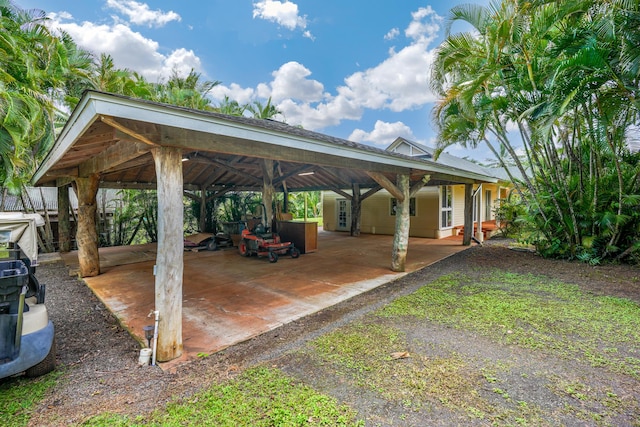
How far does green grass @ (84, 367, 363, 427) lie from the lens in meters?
2.01

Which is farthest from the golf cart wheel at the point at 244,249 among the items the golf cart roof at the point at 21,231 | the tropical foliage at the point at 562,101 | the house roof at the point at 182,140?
the tropical foliage at the point at 562,101

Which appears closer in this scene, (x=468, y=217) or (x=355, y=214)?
(x=468, y=217)

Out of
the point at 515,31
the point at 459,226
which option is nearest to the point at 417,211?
the point at 459,226

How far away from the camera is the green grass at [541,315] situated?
296 centimetres

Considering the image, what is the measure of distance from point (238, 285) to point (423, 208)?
9.37 metres

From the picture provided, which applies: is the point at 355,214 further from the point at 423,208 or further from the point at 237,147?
the point at 237,147

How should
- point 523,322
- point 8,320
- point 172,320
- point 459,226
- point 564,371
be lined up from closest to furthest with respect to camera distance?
point 8,320 → point 564,371 → point 172,320 → point 523,322 → point 459,226

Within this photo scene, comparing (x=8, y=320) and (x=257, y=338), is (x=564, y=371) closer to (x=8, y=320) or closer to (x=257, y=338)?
(x=257, y=338)

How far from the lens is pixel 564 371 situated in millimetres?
2570

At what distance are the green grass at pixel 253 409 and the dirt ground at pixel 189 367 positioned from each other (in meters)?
0.12

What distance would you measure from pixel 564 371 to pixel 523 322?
Result: 1147mm

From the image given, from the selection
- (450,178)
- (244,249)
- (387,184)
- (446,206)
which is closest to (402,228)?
(387,184)

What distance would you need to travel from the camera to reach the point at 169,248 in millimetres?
2863

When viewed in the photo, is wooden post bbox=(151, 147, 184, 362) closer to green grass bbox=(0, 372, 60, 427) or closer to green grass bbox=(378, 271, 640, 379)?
green grass bbox=(0, 372, 60, 427)
